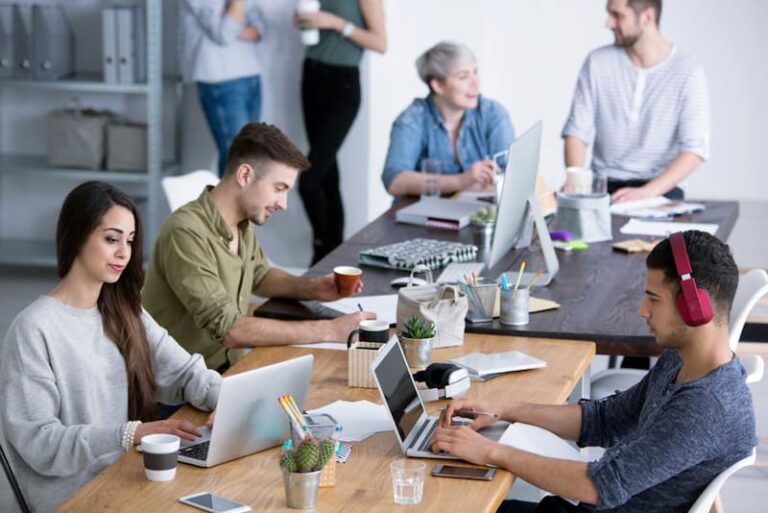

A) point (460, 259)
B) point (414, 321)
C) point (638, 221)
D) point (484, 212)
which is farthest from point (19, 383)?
point (638, 221)

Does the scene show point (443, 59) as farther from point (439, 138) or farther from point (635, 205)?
point (635, 205)

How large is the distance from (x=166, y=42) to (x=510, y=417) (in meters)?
4.35

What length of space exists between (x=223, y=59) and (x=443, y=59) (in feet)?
5.13

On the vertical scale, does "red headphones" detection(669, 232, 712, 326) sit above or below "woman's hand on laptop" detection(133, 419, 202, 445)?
above

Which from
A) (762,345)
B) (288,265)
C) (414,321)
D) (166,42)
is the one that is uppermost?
(166,42)

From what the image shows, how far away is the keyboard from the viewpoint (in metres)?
3.52

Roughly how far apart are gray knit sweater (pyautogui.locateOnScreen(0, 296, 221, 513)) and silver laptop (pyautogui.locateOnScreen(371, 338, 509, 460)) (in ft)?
1.41

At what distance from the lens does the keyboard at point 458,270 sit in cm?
352

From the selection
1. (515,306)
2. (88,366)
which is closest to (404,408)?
(88,366)

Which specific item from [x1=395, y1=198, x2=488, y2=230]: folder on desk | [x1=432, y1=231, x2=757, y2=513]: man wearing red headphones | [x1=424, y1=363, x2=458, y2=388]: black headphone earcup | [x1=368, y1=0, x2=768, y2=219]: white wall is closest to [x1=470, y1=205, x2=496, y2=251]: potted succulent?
[x1=395, y1=198, x2=488, y2=230]: folder on desk

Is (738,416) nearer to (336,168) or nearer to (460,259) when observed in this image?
(460,259)

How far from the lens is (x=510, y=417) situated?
2520mm

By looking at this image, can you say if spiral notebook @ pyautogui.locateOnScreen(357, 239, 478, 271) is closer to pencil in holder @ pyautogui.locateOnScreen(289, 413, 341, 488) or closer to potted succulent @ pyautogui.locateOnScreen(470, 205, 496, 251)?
potted succulent @ pyautogui.locateOnScreen(470, 205, 496, 251)

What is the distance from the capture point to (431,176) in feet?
15.0
